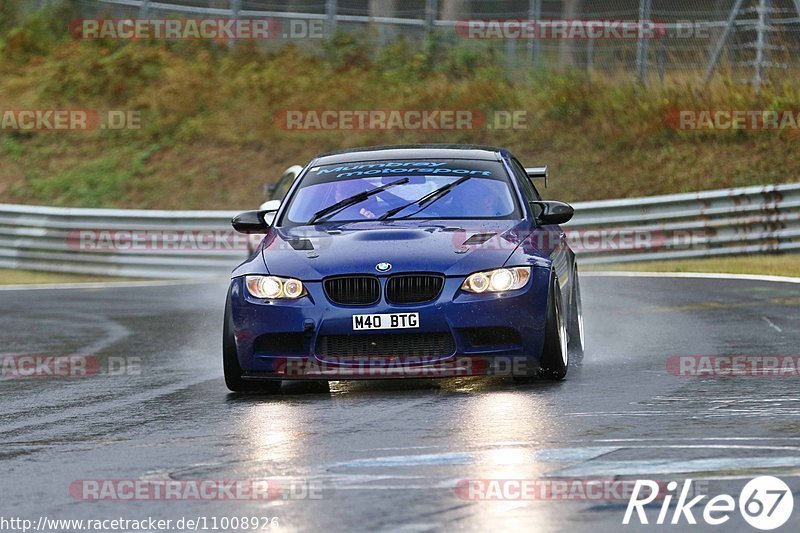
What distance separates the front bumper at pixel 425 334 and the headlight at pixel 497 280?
0.04 m

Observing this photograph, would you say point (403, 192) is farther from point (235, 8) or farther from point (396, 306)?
point (235, 8)

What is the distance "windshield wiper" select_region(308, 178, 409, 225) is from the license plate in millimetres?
1443

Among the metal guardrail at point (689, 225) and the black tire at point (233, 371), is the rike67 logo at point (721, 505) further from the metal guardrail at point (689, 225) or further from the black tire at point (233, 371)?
the metal guardrail at point (689, 225)

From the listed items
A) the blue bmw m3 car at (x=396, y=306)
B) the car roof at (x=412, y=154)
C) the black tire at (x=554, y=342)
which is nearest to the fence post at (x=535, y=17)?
the car roof at (x=412, y=154)

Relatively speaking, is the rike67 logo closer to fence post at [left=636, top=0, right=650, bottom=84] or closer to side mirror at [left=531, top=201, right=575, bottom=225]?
side mirror at [left=531, top=201, right=575, bottom=225]

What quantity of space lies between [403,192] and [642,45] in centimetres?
2103

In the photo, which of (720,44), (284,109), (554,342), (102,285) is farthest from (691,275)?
(284,109)

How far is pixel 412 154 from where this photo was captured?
38.6ft

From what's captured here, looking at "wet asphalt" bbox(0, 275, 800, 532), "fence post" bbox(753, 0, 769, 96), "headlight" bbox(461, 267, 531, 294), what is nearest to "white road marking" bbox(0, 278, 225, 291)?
"fence post" bbox(753, 0, 769, 96)

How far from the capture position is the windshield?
11016 mm

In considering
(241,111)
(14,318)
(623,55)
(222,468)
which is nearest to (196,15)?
(241,111)

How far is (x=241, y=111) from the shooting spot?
3747cm

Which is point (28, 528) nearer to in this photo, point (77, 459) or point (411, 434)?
point (77, 459)

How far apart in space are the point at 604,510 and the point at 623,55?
27094 millimetres
